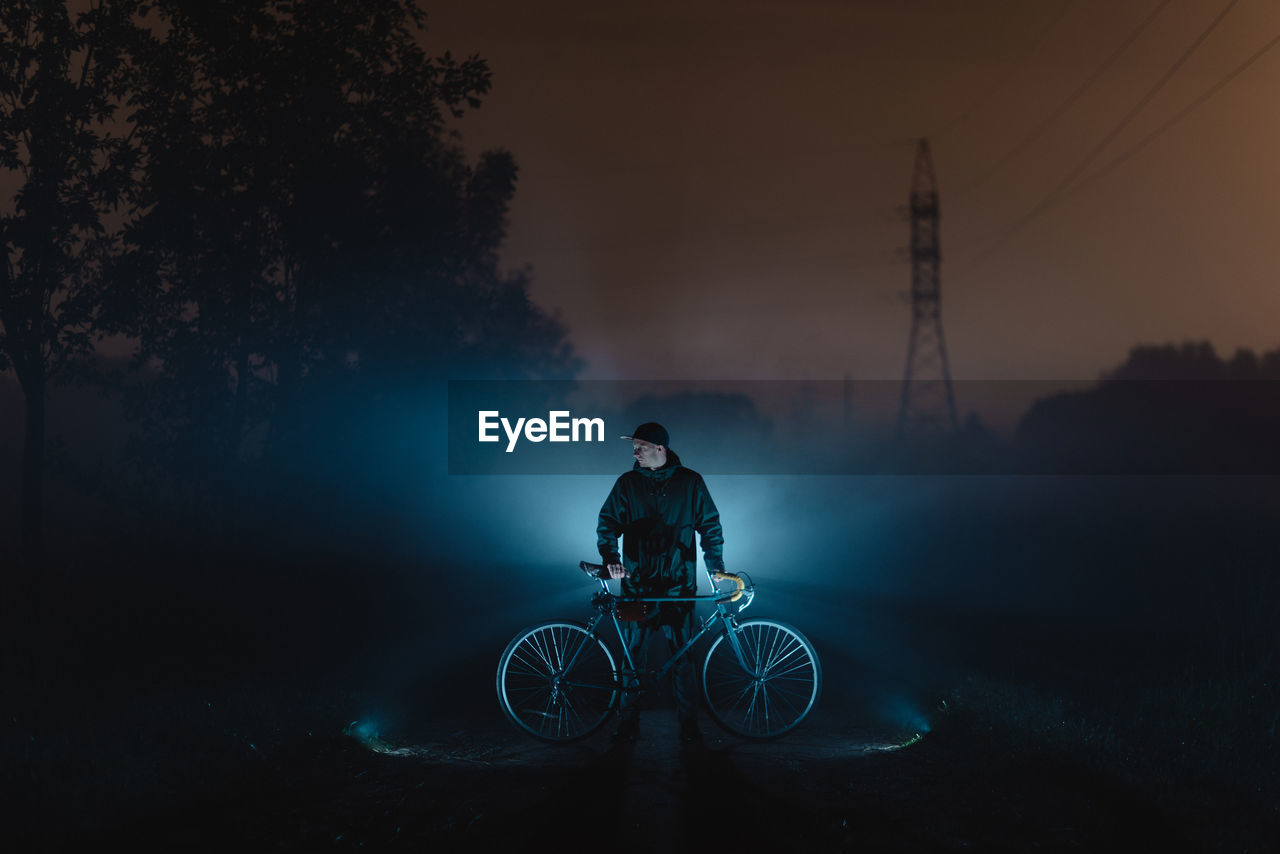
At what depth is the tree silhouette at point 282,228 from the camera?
49.3ft

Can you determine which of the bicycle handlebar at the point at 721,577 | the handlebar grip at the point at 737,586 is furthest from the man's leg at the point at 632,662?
the handlebar grip at the point at 737,586

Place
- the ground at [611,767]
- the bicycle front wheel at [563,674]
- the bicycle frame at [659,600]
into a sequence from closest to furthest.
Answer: the ground at [611,767], the bicycle front wheel at [563,674], the bicycle frame at [659,600]

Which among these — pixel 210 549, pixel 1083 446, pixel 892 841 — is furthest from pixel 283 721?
pixel 1083 446

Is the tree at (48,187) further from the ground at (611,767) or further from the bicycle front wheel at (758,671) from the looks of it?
the bicycle front wheel at (758,671)

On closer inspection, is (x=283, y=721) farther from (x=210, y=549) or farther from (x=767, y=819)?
(x=210, y=549)

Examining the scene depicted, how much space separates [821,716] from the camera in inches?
337

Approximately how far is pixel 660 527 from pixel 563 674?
1338mm

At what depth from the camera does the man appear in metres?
7.46

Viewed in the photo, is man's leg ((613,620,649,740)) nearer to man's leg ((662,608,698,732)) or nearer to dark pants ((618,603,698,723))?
dark pants ((618,603,698,723))

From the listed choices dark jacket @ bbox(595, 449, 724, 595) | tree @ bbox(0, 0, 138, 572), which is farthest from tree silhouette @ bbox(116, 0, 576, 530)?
dark jacket @ bbox(595, 449, 724, 595)

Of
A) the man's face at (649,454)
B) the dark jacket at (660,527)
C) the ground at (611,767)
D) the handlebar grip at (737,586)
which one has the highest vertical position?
the man's face at (649,454)

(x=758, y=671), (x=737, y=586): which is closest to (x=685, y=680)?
(x=758, y=671)

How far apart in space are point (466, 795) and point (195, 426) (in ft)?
38.4

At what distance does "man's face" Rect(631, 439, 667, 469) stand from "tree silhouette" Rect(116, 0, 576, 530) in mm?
10185
